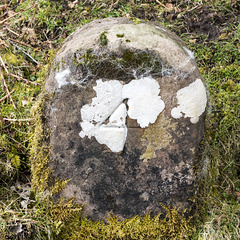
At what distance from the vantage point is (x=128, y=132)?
2.31 metres

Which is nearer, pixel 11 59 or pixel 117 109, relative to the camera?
pixel 117 109

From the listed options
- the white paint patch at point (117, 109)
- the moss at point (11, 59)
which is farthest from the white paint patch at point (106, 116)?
the moss at point (11, 59)

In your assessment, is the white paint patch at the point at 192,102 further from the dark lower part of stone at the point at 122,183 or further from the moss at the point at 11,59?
the moss at the point at 11,59

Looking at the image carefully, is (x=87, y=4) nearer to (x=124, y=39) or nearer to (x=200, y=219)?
(x=124, y=39)

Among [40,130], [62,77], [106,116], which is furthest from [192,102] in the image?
[40,130]

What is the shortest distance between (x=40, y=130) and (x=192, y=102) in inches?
54.0

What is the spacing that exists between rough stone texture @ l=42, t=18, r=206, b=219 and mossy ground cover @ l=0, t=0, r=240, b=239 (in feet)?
0.54

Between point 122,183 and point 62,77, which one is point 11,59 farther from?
point 122,183

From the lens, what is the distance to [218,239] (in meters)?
2.56

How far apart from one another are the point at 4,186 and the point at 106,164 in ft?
4.40

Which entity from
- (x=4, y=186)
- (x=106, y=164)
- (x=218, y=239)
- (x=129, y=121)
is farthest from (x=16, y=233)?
(x=218, y=239)

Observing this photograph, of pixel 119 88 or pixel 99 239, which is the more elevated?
pixel 119 88

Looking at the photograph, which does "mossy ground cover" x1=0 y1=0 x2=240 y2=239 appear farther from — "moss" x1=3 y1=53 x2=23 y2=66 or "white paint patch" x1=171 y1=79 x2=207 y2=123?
"white paint patch" x1=171 y1=79 x2=207 y2=123

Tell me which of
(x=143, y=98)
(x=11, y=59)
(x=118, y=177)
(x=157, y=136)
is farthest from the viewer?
(x=11, y=59)
